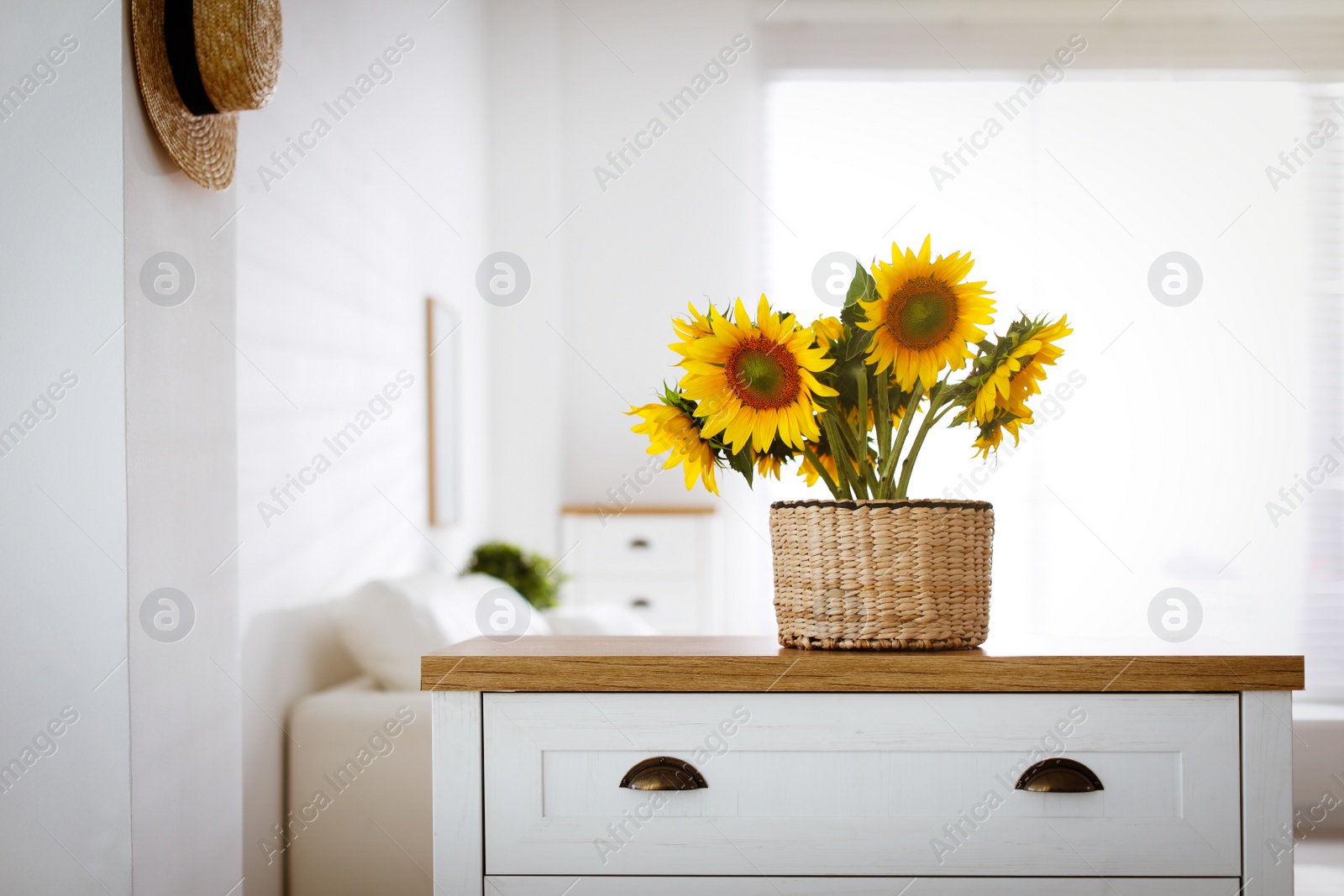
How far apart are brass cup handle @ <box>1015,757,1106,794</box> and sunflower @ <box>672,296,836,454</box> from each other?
362mm

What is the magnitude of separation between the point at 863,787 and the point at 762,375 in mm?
389

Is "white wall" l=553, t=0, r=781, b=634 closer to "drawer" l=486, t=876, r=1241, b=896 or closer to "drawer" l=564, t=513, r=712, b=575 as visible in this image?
"drawer" l=564, t=513, r=712, b=575

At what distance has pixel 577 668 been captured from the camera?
35.0 inches

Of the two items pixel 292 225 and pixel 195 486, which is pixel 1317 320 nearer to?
pixel 292 225

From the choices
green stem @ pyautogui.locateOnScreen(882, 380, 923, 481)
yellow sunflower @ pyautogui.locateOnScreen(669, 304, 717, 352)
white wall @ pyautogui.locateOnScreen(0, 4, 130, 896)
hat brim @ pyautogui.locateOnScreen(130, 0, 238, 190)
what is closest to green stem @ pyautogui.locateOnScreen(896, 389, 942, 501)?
green stem @ pyautogui.locateOnScreen(882, 380, 923, 481)

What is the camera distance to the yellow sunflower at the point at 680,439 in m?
0.93

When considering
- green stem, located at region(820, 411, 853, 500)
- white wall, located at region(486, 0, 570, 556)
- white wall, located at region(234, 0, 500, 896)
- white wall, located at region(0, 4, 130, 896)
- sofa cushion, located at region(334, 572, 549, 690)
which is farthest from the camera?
white wall, located at region(486, 0, 570, 556)

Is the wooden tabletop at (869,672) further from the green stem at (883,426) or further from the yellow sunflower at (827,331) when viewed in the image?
the yellow sunflower at (827,331)

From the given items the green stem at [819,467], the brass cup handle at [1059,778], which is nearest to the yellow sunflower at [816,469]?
the green stem at [819,467]

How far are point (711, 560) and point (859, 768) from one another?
3.00 meters

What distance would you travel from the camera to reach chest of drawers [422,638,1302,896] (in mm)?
859

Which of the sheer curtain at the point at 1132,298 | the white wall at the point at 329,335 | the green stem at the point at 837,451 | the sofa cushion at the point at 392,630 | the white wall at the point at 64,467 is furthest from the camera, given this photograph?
the sheer curtain at the point at 1132,298

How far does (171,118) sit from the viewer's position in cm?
131

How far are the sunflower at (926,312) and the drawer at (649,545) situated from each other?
2.98 m
